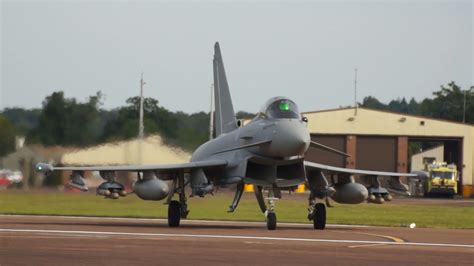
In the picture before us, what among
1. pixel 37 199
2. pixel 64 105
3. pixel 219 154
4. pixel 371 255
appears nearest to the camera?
pixel 371 255

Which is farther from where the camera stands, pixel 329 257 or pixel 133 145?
pixel 133 145

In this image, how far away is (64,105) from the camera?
107 feet

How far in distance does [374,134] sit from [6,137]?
4469 centimetres

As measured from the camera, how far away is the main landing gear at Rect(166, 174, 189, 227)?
25.1m

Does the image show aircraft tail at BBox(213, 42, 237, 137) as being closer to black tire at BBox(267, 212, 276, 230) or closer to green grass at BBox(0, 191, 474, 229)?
green grass at BBox(0, 191, 474, 229)

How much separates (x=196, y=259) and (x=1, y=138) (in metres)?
17.3

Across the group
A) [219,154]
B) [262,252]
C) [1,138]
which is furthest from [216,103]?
[262,252]

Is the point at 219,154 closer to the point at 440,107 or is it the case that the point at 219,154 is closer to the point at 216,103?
the point at 216,103

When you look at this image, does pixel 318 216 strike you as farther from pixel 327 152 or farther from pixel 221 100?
pixel 327 152

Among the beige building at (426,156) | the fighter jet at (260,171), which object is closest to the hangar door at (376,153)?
the beige building at (426,156)

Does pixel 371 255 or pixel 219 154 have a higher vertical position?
pixel 219 154

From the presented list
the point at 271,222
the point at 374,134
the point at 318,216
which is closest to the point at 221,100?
the point at 318,216

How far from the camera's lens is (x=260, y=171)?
80.4 ft

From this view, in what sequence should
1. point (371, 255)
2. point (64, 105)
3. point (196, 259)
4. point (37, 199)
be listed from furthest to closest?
1. point (37, 199)
2. point (64, 105)
3. point (371, 255)
4. point (196, 259)
